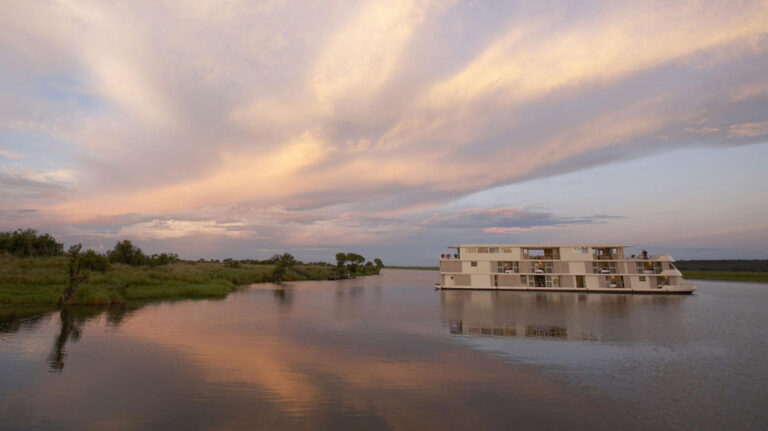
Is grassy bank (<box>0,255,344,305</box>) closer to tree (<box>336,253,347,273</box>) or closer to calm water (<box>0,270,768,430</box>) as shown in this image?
calm water (<box>0,270,768,430</box>)

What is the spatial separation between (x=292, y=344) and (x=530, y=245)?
47.2 metres

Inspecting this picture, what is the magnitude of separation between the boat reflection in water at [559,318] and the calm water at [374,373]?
0.37m

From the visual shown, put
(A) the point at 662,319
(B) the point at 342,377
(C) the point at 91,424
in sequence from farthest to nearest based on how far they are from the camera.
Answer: (A) the point at 662,319, (B) the point at 342,377, (C) the point at 91,424

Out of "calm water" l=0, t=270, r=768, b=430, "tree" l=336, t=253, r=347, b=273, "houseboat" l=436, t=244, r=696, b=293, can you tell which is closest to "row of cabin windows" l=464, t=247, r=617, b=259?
"houseboat" l=436, t=244, r=696, b=293

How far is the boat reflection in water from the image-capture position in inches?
1019

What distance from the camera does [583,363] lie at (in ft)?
59.4

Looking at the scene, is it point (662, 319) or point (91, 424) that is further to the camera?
point (662, 319)

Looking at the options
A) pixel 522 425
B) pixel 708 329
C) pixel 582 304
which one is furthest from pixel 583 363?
pixel 582 304

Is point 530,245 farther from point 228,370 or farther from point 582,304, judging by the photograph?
point 228,370

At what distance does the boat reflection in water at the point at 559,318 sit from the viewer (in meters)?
25.9

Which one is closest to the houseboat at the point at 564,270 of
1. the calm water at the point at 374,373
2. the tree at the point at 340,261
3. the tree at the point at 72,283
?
the calm water at the point at 374,373

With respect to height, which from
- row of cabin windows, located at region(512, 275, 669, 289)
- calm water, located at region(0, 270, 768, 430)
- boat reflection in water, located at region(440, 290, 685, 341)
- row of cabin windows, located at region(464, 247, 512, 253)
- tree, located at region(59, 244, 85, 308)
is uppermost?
row of cabin windows, located at region(464, 247, 512, 253)

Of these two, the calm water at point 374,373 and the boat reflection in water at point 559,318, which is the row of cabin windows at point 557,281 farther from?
the calm water at point 374,373

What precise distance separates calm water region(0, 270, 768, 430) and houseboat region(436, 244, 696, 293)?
87.7 feet
